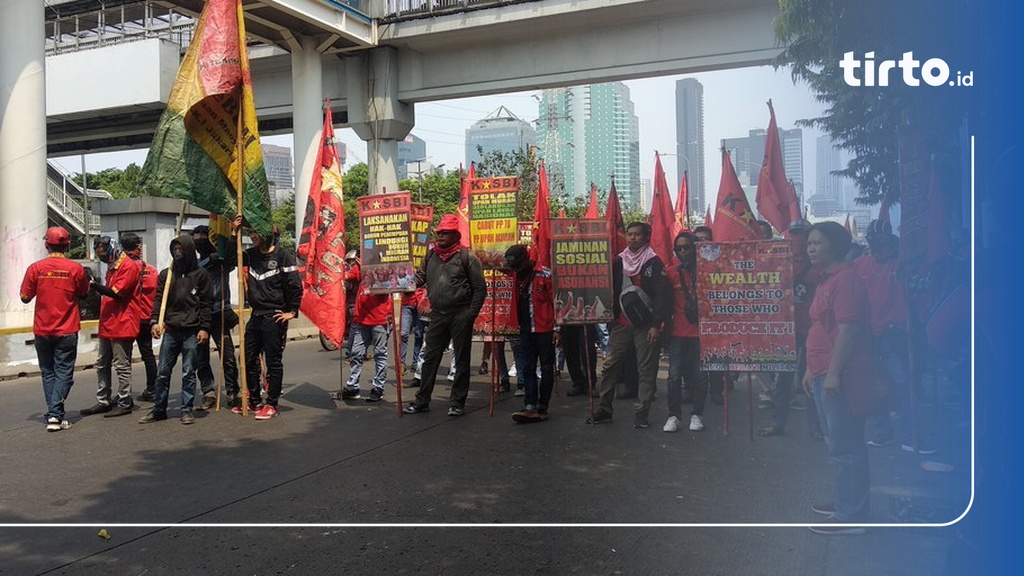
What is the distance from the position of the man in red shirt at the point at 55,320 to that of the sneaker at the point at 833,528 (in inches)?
250

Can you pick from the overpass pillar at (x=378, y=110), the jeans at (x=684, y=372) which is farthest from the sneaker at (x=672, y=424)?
the overpass pillar at (x=378, y=110)

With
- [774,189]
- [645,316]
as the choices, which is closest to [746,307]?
[645,316]

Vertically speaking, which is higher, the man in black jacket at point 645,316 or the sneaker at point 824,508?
the man in black jacket at point 645,316

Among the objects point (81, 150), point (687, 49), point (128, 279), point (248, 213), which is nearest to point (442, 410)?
point (248, 213)

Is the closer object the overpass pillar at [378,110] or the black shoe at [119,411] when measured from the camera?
the black shoe at [119,411]

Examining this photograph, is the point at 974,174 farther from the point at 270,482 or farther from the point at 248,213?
the point at 248,213

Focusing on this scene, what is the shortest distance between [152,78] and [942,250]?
24892 mm

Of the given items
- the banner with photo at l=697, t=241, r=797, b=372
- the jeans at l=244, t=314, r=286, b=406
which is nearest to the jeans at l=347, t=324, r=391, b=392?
the jeans at l=244, t=314, r=286, b=406

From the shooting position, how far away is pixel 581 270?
282 inches

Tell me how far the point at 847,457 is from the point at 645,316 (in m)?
3.33

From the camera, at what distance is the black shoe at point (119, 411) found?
304 inches

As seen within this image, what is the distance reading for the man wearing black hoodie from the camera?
7.41m

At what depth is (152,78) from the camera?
2336 cm

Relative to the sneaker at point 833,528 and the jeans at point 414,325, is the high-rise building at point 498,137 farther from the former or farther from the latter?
the sneaker at point 833,528
